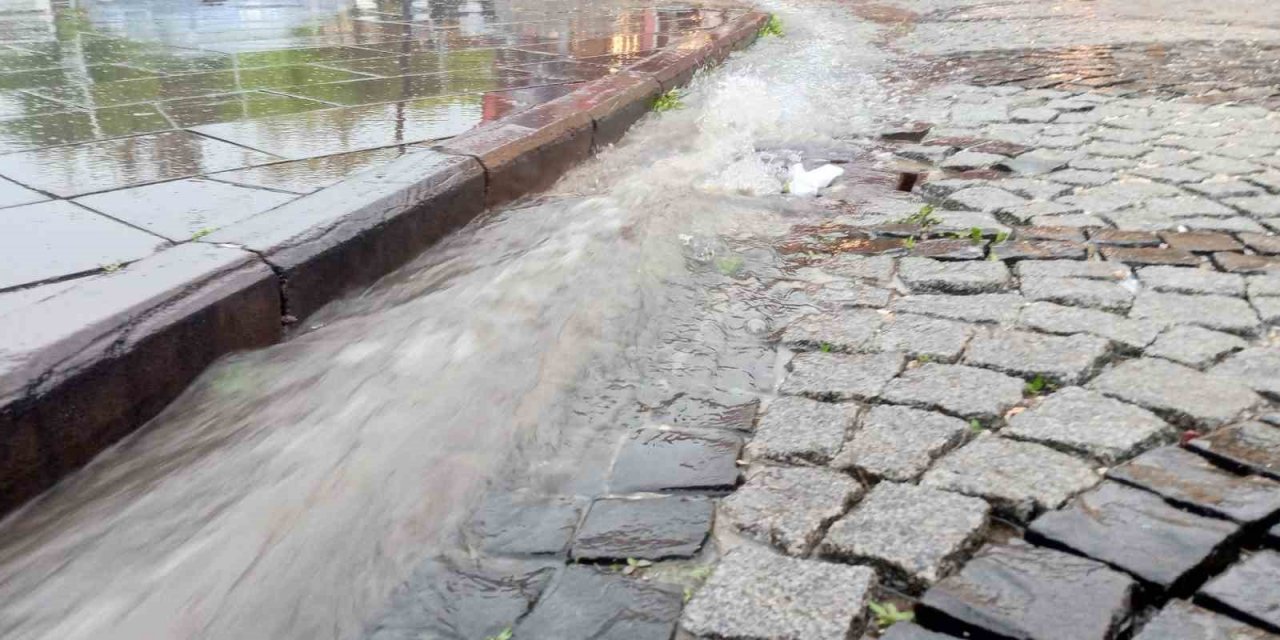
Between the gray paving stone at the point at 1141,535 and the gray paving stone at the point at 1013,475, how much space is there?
0.05 metres

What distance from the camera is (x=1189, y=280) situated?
3301 millimetres

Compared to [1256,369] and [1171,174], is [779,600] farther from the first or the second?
[1171,174]

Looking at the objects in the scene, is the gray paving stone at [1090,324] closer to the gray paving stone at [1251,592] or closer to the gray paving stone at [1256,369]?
the gray paving stone at [1256,369]

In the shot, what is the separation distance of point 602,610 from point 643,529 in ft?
0.90

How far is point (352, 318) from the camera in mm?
3264

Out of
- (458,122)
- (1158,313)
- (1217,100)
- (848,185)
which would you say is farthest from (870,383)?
(1217,100)

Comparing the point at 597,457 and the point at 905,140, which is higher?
the point at 905,140

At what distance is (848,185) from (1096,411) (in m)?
2.34

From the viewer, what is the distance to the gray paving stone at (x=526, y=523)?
6.88 ft

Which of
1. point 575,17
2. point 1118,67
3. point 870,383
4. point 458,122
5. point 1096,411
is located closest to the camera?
point 1096,411

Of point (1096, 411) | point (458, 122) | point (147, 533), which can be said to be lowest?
point (147, 533)

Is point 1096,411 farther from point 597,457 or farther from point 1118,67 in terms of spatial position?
point 1118,67

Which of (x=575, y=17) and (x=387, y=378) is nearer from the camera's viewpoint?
(x=387, y=378)

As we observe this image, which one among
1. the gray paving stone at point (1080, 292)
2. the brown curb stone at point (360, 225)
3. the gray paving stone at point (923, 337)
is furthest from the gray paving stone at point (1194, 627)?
the brown curb stone at point (360, 225)
